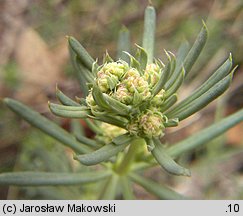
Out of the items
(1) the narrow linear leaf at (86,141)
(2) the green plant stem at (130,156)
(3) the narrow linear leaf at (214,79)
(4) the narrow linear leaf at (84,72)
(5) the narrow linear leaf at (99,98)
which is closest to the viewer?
(5) the narrow linear leaf at (99,98)

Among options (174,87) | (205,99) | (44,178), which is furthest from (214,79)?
(44,178)

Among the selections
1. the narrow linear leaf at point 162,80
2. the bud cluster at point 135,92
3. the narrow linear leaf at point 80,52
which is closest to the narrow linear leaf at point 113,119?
the bud cluster at point 135,92

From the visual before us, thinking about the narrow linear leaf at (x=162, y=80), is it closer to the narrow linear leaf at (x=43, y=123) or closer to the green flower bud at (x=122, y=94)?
the green flower bud at (x=122, y=94)

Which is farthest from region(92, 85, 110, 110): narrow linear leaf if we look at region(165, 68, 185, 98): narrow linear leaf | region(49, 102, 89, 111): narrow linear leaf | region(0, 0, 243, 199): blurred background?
region(0, 0, 243, 199): blurred background

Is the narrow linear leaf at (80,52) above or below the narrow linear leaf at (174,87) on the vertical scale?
above

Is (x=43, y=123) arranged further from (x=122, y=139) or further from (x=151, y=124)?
(x=151, y=124)

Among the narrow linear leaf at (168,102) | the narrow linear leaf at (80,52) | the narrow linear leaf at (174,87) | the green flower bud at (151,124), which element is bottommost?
the green flower bud at (151,124)
